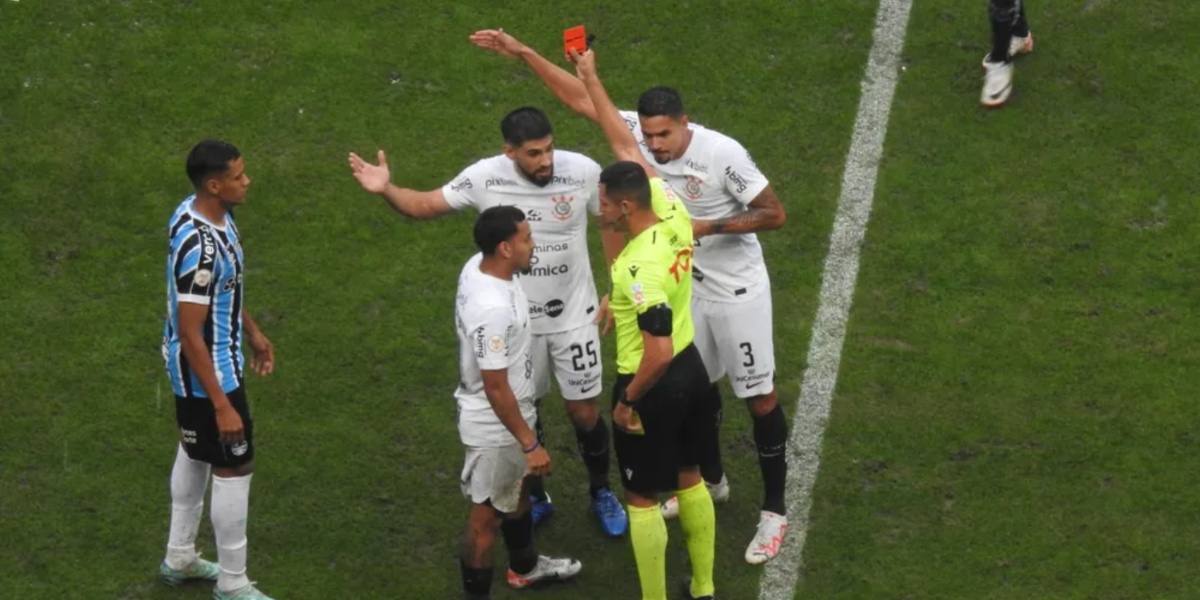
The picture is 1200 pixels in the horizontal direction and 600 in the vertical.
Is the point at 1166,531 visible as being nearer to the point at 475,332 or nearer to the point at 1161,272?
the point at 1161,272

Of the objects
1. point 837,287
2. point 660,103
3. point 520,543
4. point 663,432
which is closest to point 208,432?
point 520,543

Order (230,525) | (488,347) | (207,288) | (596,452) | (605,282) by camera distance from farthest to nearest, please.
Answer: (605,282) → (596,452) → (230,525) → (207,288) → (488,347)

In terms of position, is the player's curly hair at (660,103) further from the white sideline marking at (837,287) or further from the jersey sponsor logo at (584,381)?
the white sideline marking at (837,287)

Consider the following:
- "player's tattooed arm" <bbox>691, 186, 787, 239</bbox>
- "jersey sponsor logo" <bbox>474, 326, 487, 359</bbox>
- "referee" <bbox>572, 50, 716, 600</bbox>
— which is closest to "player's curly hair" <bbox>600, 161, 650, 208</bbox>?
"referee" <bbox>572, 50, 716, 600</bbox>

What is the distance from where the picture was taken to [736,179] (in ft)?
31.1

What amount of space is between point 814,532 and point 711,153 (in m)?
2.13

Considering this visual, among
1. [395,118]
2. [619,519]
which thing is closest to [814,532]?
[619,519]

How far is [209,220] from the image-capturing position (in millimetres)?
8711

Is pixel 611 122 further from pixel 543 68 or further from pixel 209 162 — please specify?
pixel 209 162

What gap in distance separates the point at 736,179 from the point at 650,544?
75.9 inches

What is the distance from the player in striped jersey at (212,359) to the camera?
8602 mm

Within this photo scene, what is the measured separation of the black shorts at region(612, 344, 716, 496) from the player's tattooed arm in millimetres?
722

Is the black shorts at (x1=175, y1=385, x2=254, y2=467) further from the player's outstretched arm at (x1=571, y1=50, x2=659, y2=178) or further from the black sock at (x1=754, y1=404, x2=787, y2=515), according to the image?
the black sock at (x1=754, y1=404, x2=787, y2=515)

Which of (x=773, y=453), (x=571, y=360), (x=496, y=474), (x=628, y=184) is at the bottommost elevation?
(x=773, y=453)
